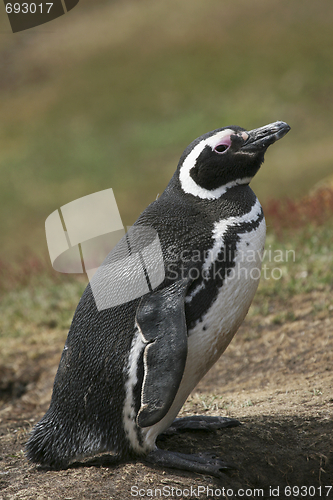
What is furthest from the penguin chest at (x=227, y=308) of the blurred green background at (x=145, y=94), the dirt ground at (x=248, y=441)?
the blurred green background at (x=145, y=94)

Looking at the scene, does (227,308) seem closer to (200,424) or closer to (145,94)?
(200,424)

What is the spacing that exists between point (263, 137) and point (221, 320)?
0.83 meters

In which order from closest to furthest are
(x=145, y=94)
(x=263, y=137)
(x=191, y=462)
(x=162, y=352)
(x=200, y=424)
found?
1. (x=162, y=352)
2. (x=191, y=462)
3. (x=263, y=137)
4. (x=200, y=424)
5. (x=145, y=94)

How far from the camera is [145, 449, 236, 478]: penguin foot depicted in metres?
2.07

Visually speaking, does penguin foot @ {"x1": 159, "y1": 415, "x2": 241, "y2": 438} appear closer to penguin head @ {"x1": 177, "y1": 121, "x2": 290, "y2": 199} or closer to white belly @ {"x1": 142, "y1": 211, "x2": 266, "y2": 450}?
white belly @ {"x1": 142, "y1": 211, "x2": 266, "y2": 450}

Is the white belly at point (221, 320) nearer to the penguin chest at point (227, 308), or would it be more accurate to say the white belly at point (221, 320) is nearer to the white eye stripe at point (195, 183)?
the penguin chest at point (227, 308)

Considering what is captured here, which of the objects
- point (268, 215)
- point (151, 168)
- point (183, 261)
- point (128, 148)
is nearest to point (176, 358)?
point (183, 261)

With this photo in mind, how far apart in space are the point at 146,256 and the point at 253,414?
1.11 meters

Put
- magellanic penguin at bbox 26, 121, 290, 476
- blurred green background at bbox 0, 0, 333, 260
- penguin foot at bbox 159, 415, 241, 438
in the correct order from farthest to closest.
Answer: blurred green background at bbox 0, 0, 333, 260
penguin foot at bbox 159, 415, 241, 438
magellanic penguin at bbox 26, 121, 290, 476

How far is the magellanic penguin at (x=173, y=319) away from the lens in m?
2.02

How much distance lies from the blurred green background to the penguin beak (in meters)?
8.56

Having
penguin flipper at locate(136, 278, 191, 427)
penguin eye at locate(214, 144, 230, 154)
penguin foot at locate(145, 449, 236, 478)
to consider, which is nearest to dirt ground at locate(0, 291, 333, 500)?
penguin foot at locate(145, 449, 236, 478)

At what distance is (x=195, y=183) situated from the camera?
7.34 ft

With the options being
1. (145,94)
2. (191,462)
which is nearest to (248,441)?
(191,462)
